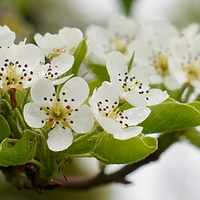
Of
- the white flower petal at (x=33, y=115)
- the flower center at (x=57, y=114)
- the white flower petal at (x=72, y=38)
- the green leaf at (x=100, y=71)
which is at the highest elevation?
the white flower petal at (x=72, y=38)

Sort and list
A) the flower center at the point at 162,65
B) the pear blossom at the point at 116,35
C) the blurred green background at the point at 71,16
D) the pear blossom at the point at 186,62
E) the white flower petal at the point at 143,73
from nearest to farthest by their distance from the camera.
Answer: the white flower petal at the point at 143,73, the pear blossom at the point at 186,62, the flower center at the point at 162,65, the pear blossom at the point at 116,35, the blurred green background at the point at 71,16

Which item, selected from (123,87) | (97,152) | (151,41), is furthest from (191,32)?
(97,152)

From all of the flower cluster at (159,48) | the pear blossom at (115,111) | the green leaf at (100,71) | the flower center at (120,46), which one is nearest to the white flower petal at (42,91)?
the pear blossom at (115,111)

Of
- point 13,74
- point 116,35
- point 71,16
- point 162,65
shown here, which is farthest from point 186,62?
point 71,16

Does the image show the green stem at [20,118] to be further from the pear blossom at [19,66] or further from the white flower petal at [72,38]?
the white flower petal at [72,38]

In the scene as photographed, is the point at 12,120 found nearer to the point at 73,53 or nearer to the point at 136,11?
the point at 73,53

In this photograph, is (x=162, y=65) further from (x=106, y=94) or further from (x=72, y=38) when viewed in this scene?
(x=106, y=94)
